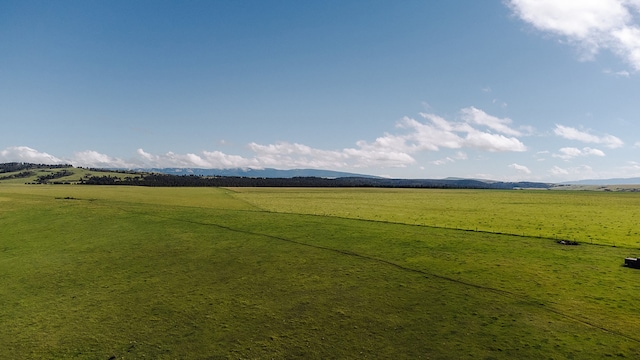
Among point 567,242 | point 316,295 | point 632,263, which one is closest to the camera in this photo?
point 316,295

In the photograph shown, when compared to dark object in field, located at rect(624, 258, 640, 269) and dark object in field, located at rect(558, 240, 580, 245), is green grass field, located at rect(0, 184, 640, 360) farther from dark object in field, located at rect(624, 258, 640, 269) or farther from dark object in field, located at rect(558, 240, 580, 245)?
dark object in field, located at rect(558, 240, 580, 245)

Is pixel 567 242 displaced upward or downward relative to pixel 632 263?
upward

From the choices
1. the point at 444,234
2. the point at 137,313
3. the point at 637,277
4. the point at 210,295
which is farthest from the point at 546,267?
the point at 137,313

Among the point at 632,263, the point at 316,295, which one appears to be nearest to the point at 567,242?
the point at 632,263

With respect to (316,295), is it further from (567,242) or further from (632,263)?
(567,242)

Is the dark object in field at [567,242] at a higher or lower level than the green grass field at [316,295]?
higher

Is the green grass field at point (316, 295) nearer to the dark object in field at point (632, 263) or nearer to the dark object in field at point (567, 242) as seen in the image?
the dark object in field at point (632, 263)

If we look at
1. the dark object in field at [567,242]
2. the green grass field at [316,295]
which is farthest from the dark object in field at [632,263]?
the dark object in field at [567,242]

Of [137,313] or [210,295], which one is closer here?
[137,313]

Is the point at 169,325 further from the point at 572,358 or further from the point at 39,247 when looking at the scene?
the point at 39,247
